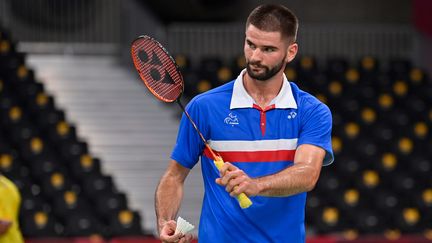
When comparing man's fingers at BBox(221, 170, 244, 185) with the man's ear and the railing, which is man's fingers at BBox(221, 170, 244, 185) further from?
→ the railing

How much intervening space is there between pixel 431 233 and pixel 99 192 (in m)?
3.23

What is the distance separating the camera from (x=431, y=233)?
37.9 ft

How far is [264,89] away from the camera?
4539 mm

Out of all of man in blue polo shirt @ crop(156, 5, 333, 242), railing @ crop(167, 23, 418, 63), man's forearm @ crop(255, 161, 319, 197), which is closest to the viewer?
man's forearm @ crop(255, 161, 319, 197)

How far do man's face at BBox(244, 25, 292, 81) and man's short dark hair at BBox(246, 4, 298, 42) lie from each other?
0.7 inches

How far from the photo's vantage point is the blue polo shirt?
177 inches

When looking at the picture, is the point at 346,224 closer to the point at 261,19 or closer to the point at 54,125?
the point at 54,125

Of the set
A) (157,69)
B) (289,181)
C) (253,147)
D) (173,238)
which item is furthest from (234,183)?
(157,69)

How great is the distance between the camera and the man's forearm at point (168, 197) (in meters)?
4.57

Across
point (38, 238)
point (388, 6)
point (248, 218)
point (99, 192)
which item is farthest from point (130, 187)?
point (248, 218)

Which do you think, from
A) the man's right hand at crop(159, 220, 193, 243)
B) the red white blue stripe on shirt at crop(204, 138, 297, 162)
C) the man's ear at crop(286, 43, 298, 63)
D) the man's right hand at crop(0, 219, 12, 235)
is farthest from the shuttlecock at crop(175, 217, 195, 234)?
the man's right hand at crop(0, 219, 12, 235)

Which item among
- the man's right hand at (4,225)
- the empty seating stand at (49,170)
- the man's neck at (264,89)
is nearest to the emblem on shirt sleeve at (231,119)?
the man's neck at (264,89)

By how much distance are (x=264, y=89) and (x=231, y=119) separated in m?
0.17

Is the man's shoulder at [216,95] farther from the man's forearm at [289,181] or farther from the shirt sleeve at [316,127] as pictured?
the man's forearm at [289,181]
